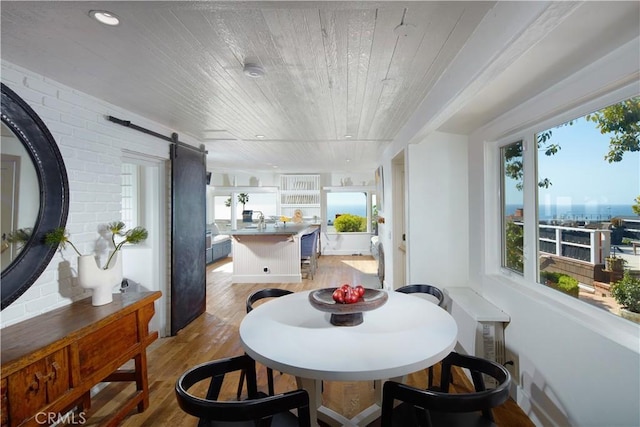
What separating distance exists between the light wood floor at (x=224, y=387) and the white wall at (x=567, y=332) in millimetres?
406

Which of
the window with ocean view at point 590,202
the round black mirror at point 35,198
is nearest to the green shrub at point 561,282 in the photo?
the window with ocean view at point 590,202

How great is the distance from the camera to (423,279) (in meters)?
3.15

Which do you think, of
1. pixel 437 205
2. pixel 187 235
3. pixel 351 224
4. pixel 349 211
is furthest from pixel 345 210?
pixel 187 235

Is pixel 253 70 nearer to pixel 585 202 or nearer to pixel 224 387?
pixel 585 202

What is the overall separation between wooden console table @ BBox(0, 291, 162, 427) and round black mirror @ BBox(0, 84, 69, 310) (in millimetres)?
282

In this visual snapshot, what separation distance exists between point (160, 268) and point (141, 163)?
1.15 m

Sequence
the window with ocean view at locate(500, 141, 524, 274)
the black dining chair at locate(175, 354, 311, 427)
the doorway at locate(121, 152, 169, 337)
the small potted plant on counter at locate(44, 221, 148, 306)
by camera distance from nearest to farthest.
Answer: the black dining chair at locate(175, 354, 311, 427)
the small potted plant on counter at locate(44, 221, 148, 306)
the window with ocean view at locate(500, 141, 524, 274)
the doorway at locate(121, 152, 169, 337)

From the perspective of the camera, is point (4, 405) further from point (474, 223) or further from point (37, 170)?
point (474, 223)

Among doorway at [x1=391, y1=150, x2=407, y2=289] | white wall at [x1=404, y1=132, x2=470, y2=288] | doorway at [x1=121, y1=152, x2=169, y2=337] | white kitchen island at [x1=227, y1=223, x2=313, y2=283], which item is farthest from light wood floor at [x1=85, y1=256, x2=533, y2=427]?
doorway at [x1=391, y1=150, x2=407, y2=289]

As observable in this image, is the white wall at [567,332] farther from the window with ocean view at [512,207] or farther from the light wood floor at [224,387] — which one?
the light wood floor at [224,387]

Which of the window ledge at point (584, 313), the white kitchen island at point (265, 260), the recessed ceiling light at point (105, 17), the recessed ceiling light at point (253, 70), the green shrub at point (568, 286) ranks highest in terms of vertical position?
the recessed ceiling light at point (253, 70)

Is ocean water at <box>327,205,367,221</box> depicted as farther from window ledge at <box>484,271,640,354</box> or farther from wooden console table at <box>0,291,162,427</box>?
wooden console table at <box>0,291,162,427</box>

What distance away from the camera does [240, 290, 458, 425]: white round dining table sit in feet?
4.05

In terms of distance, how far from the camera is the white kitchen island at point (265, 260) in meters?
5.56
